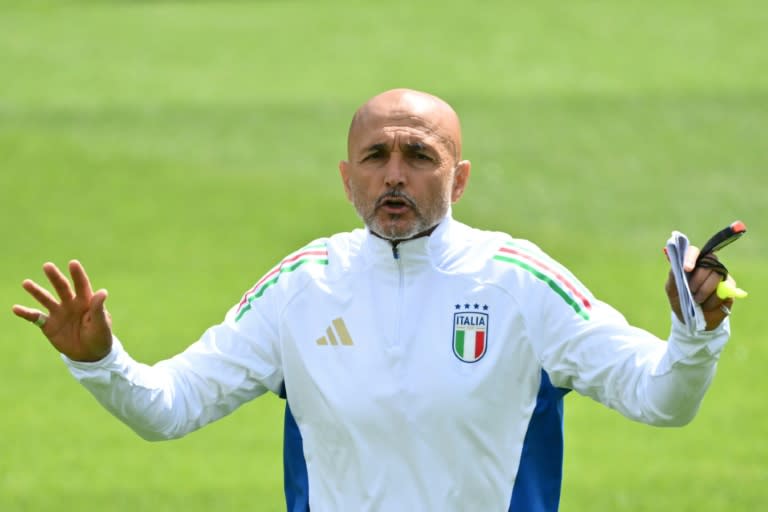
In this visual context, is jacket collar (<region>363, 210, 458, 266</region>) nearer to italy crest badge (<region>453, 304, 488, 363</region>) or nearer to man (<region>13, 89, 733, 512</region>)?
man (<region>13, 89, 733, 512</region>)

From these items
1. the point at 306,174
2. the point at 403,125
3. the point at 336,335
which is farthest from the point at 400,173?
the point at 306,174

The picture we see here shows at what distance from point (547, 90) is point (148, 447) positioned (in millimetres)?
14703

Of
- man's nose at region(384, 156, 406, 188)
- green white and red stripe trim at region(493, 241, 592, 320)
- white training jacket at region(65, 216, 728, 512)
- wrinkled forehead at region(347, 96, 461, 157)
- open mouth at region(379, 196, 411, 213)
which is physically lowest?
white training jacket at region(65, 216, 728, 512)

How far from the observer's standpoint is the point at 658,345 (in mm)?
5129

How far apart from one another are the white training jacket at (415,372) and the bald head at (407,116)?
0.32 meters

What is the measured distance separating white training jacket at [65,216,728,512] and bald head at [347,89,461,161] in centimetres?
32

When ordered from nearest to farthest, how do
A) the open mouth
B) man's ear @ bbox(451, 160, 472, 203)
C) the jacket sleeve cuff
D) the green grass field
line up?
the jacket sleeve cuff < the open mouth < man's ear @ bbox(451, 160, 472, 203) < the green grass field

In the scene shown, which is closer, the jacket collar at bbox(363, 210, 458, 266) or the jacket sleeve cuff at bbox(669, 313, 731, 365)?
the jacket sleeve cuff at bbox(669, 313, 731, 365)

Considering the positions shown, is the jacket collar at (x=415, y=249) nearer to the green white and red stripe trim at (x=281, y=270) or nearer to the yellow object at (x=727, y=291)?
the green white and red stripe trim at (x=281, y=270)

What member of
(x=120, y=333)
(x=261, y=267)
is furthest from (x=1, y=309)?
(x=261, y=267)

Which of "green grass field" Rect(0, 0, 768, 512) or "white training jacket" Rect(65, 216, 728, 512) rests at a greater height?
"green grass field" Rect(0, 0, 768, 512)

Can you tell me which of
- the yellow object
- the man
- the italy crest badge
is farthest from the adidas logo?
the yellow object

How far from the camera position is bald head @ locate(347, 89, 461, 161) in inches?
218

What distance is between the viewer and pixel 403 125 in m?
5.51
